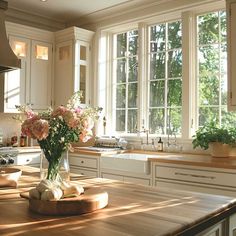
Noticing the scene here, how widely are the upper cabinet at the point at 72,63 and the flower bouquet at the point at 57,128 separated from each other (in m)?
3.17

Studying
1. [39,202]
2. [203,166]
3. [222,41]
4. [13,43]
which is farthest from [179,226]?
[13,43]

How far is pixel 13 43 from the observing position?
437 cm

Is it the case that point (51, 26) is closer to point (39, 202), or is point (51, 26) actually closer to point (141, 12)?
point (141, 12)

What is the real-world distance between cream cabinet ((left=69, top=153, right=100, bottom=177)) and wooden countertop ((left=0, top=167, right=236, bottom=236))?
211cm

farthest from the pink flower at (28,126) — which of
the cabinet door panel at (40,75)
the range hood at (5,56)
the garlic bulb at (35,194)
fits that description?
the cabinet door panel at (40,75)

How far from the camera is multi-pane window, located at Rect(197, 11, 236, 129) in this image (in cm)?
369

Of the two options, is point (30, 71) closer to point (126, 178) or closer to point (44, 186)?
point (126, 178)

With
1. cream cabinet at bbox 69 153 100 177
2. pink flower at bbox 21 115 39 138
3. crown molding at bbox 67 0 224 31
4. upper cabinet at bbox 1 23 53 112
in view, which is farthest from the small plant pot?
upper cabinet at bbox 1 23 53 112

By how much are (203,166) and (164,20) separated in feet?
7.13

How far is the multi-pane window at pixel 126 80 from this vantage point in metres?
4.56

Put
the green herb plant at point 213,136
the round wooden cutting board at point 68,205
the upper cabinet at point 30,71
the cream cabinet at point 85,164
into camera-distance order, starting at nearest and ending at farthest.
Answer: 1. the round wooden cutting board at point 68,205
2. the green herb plant at point 213,136
3. the cream cabinet at point 85,164
4. the upper cabinet at point 30,71

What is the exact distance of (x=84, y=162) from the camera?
4.03 metres

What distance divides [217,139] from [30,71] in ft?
9.01

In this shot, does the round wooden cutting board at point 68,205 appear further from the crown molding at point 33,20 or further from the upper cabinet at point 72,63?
the crown molding at point 33,20
